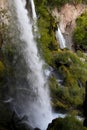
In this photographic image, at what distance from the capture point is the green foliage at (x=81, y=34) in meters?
40.5

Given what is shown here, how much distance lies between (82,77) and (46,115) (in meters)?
6.54

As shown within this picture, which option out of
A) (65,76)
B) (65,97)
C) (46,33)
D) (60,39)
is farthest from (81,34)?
(65,97)

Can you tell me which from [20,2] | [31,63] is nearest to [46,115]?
[31,63]

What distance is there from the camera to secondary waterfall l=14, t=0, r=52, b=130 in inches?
841

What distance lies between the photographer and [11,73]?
72.3 feet

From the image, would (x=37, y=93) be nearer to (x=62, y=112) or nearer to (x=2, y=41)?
(x=62, y=112)

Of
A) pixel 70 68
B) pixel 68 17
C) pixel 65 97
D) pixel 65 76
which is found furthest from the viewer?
pixel 68 17

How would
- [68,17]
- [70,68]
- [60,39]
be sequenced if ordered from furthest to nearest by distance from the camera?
[68,17] < [60,39] < [70,68]

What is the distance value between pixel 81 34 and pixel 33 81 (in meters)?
17.4

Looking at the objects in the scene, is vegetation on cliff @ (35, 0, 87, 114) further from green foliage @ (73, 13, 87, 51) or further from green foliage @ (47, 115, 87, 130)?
green foliage @ (73, 13, 87, 51)

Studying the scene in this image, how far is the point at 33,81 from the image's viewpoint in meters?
24.1

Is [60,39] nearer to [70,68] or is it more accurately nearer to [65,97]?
[70,68]

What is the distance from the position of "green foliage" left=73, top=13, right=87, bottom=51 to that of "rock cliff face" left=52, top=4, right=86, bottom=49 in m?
0.44

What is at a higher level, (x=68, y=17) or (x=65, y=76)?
(x=68, y=17)
